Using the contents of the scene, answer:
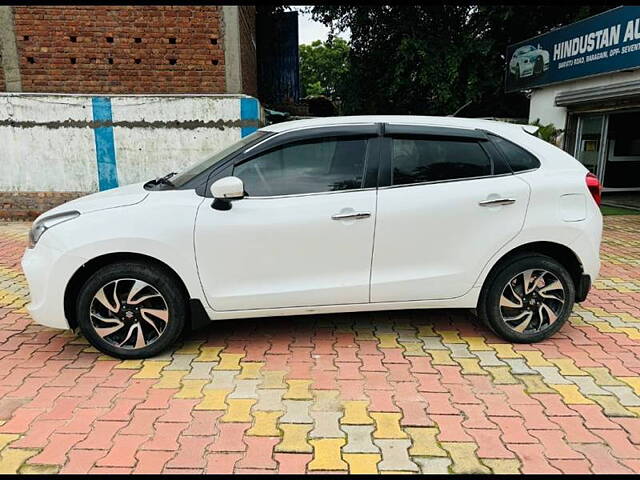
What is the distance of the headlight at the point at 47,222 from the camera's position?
3375 millimetres

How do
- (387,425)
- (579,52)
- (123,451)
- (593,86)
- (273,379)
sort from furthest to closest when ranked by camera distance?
1. (579,52)
2. (593,86)
3. (273,379)
4. (387,425)
5. (123,451)

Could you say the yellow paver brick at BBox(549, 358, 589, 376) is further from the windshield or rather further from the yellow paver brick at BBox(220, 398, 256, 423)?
the windshield

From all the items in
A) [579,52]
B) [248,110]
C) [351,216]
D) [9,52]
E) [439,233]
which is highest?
[579,52]

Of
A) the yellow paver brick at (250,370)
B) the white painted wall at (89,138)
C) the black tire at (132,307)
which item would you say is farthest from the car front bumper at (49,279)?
the white painted wall at (89,138)

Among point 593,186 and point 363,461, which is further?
point 593,186

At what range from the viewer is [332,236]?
3430 millimetres

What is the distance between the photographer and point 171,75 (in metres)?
8.30

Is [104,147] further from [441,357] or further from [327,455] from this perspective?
[327,455]

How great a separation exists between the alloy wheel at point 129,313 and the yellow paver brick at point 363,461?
5.49ft

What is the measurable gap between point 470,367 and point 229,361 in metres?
1.74

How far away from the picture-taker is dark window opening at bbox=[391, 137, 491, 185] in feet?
11.8

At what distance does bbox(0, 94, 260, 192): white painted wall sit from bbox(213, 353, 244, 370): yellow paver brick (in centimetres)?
547

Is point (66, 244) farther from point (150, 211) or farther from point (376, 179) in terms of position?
point (376, 179)

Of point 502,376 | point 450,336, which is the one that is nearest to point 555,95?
point 450,336
